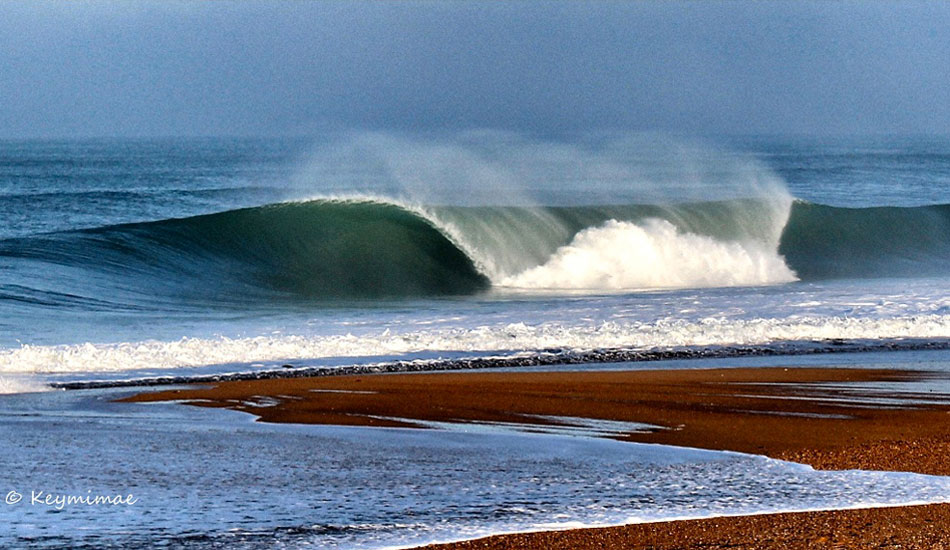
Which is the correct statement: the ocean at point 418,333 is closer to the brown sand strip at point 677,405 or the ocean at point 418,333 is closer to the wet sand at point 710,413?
the wet sand at point 710,413

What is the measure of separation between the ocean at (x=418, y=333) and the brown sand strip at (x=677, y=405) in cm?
35

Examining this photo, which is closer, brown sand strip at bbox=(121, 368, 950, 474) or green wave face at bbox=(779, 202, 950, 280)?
brown sand strip at bbox=(121, 368, 950, 474)

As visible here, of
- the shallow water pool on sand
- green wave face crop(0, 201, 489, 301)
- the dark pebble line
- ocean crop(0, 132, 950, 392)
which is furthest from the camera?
green wave face crop(0, 201, 489, 301)

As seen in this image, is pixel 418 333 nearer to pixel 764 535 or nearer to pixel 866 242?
pixel 764 535

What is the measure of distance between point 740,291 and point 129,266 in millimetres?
9291

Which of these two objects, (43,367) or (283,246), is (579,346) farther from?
(283,246)

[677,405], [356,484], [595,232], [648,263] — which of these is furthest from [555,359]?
[595,232]

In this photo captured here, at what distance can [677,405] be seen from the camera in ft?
26.0

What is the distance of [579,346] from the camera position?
36.5ft

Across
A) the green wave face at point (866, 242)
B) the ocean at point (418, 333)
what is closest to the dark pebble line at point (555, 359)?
the ocean at point (418, 333)

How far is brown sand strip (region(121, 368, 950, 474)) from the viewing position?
6594 mm

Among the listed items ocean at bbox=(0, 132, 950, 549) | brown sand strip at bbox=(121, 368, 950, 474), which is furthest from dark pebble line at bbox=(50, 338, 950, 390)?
brown sand strip at bbox=(121, 368, 950, 474)

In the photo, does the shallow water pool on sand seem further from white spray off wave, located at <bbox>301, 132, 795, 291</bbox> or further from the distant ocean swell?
white spray off wave, located at <bbox>301, 132, 795, 291</bbox>

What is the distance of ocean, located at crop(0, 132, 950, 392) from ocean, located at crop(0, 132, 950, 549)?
69 mm
